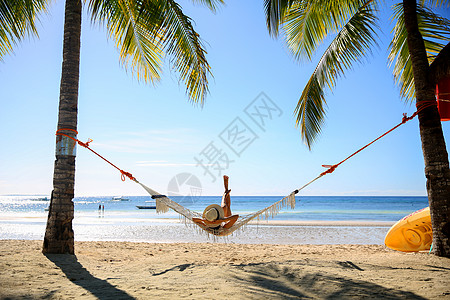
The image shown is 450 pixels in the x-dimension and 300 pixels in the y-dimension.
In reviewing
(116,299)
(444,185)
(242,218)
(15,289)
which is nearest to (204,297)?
(116,299)

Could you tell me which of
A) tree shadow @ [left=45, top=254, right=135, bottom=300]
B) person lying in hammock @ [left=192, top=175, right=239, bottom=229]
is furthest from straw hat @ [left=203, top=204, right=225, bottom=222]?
tree shadow @ [left=45, top=254, right=135, bottom=300]

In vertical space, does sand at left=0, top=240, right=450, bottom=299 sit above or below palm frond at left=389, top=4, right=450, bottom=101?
below

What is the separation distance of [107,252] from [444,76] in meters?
3.94

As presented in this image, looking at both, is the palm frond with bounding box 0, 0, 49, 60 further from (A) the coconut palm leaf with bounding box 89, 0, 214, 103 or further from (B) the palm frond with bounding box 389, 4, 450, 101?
(B) the palm frond with bounding box 389, 4, 450, 101

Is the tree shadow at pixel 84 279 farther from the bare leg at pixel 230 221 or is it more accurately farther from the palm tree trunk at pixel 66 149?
the bare leg at pixel 230 221

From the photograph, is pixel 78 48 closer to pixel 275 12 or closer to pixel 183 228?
pixel 275 12

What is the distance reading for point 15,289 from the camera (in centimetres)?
201

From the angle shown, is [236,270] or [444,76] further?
[444,76]

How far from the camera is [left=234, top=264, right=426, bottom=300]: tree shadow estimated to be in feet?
5.93

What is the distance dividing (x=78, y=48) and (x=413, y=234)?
397 cm

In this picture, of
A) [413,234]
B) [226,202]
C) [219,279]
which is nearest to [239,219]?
[226,202]

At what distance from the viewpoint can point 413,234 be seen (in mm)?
3379

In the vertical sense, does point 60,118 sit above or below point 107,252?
above

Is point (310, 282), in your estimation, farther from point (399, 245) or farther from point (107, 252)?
point (107, 252)
